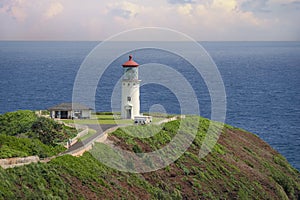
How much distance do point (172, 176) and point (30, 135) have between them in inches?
404

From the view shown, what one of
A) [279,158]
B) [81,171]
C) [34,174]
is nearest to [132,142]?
[81,171]

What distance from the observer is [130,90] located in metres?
55.6

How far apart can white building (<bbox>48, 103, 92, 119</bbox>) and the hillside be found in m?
7.74

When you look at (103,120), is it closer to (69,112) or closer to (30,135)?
(69,112)

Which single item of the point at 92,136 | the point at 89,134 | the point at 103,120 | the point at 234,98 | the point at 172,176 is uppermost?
the point at 92,136

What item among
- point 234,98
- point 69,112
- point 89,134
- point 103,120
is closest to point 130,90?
point 103,120

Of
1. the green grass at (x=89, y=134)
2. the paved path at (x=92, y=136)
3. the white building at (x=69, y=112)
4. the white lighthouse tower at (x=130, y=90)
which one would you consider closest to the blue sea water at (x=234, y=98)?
the white lighthouse tower at (x=130, y=90)

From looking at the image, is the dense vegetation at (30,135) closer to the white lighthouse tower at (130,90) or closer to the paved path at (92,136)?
the paved path at (92,136)

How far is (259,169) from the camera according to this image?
5228 centimetres

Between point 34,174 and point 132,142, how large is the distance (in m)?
14.9

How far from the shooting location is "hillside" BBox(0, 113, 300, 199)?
32.0 m

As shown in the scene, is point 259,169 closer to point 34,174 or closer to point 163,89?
point 34,174

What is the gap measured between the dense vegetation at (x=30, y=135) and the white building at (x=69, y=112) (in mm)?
3134

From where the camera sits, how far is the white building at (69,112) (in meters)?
55.6
